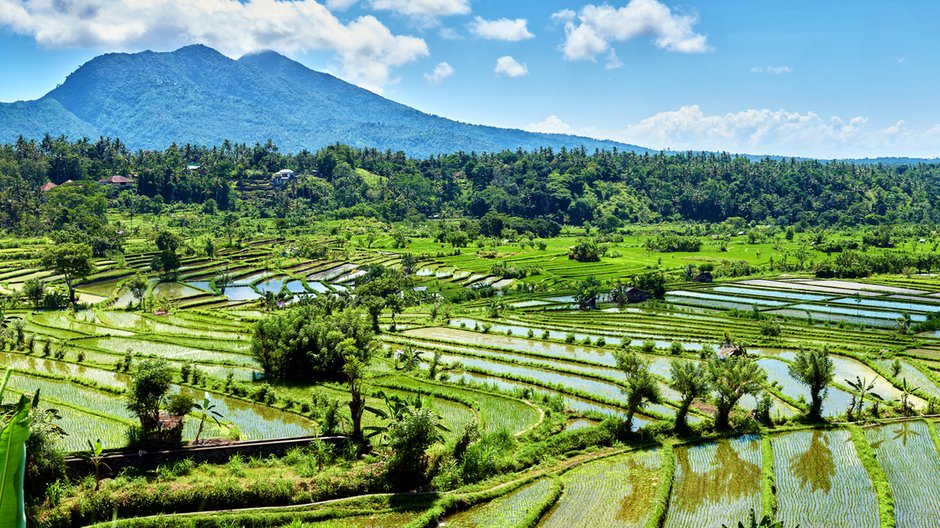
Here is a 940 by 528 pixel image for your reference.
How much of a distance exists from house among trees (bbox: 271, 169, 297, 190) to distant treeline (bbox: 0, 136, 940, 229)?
88.1 inches

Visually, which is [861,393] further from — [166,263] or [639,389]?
[166,263]

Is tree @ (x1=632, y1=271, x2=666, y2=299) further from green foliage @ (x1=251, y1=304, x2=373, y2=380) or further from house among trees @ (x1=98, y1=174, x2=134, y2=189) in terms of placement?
house among trees @ (x1=98, y1=174, x2=134, y2=189)

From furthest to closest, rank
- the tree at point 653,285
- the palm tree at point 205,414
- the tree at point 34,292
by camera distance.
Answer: the tree at point 653,285 → the tree at point 34,292 → the palm tree at point 205,414

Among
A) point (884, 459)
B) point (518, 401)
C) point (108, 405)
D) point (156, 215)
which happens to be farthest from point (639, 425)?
point (156, 215)

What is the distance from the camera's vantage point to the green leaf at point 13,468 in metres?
4.38

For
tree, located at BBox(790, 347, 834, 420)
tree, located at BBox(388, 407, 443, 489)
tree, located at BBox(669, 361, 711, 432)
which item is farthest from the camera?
tree, located at BBox(790, 347, 834, 420)

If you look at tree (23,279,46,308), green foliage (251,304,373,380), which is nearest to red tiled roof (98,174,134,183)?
tree (23,279,46,308)

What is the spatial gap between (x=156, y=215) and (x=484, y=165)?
265ft

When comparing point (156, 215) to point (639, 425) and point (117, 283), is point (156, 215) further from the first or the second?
point (639, 425)

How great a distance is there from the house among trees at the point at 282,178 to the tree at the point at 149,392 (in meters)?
116

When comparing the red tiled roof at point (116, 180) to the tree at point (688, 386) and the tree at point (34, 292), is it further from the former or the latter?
the tree at point (688, 386)

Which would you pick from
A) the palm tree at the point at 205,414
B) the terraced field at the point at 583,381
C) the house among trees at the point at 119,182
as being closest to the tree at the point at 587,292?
the terraced field at the point at 583,381

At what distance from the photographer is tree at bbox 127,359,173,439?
20641 mm

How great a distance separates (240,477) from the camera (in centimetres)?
1917
